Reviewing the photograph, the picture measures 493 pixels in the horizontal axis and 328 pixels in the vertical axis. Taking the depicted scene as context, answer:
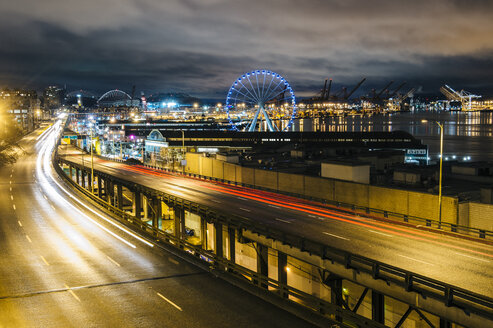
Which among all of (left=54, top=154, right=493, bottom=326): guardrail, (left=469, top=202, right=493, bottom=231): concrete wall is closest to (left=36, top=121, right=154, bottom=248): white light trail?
(left=54, top=154, right=493, bottom=326): guardrail

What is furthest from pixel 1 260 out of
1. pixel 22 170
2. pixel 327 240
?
pixel 22 170

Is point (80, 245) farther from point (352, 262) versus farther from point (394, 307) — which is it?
point (394, 307)

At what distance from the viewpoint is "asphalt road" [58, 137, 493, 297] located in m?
18.1

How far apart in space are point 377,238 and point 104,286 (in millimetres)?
14478

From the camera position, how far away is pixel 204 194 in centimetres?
4116

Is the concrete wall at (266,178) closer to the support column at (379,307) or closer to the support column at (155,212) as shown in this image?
the support column at (155,212)

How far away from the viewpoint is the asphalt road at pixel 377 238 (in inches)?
714

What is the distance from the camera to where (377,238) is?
23.7 m

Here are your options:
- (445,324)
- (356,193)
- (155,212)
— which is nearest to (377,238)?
(445,324)

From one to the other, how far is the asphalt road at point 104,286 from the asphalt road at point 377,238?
271 inches

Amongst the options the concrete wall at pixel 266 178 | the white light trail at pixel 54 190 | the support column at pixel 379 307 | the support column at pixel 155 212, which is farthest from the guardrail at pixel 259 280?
the concrete wall at pixel 266 178

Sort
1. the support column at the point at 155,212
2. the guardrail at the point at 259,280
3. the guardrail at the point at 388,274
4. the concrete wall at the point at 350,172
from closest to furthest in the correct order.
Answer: the guardrail at the point at 388,274 < the guardrail at the point at 259,280 < the concrete wall at the point at 350,172 < the support column at the point at 155,212

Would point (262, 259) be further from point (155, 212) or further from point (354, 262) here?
point (155, 212)

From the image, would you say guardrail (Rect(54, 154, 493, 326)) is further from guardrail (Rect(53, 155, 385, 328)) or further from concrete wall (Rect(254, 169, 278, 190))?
concrete wall (Rect(254, 169, 278, 190))
